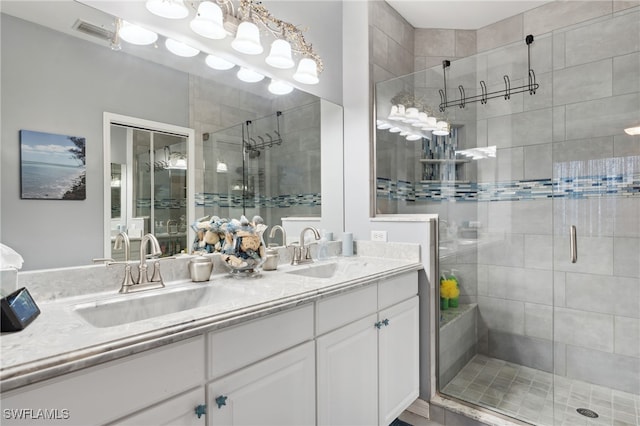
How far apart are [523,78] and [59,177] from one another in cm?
261

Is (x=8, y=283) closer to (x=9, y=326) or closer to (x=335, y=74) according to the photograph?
(x=9, y=326)

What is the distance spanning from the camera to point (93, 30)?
1305 mm

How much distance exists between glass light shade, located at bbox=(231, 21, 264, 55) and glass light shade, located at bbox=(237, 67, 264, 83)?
0.41 ft

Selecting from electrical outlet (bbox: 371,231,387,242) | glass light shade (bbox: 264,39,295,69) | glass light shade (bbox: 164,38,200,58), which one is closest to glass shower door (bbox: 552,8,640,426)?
electrical outlet (bbox: 371,231,387,242)

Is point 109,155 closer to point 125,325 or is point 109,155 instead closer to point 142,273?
point 142,273

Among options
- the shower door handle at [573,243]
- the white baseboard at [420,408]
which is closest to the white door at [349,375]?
the white baseboard at [420,408]

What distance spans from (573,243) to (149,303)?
2.41 metres

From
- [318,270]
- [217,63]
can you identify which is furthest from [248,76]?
→ [318,270]

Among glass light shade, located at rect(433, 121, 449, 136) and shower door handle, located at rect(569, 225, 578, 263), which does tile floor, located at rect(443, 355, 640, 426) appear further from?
glass light shade, located at rect(433, 121, 449, 136)

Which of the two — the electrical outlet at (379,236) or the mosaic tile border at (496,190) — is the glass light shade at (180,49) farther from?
the electrical outlet at (379,236)

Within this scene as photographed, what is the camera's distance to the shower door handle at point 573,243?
218cm

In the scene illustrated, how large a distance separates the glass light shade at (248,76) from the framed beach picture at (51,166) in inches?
34.4

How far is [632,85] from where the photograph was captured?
6.59ft
